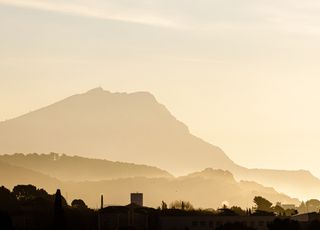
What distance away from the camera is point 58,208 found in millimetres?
183500

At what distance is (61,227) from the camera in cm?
18162

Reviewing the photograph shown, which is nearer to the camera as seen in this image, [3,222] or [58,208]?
[58,208]

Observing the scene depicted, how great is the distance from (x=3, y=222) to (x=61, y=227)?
20509 millimetres

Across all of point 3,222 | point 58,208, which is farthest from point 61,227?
point 3,222

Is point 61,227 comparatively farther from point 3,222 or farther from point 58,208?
point 3,222

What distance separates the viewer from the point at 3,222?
198500mm

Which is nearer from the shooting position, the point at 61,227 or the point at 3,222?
the point at 61,227

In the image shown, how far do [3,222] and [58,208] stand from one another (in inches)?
746

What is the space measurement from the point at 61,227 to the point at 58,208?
351cm
